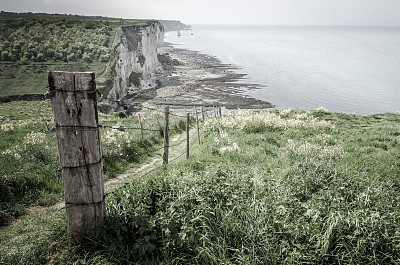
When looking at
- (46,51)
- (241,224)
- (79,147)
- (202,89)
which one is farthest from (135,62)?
(241,224)

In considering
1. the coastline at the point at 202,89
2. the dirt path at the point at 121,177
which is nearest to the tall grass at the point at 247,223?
the dirt path at the point at 121,177

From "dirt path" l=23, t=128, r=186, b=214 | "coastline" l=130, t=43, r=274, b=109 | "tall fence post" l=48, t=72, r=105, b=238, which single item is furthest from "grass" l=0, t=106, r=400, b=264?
"coastline" l=130, t=43, r=274, b=109

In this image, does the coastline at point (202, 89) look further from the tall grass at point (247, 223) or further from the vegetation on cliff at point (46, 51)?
the tall grass at point (247, 223)

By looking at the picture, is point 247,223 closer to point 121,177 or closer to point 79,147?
point 79,147

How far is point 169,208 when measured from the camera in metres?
4.14

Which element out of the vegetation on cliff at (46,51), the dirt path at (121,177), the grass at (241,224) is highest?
the vegetation on cliff at (46,51)

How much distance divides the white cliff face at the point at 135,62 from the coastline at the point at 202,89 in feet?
12.6

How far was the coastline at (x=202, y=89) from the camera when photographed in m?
55.5

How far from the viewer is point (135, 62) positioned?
248ft

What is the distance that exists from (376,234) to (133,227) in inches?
149

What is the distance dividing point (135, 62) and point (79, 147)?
254 feet

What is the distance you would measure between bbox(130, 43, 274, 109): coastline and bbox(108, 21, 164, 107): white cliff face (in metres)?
3.85

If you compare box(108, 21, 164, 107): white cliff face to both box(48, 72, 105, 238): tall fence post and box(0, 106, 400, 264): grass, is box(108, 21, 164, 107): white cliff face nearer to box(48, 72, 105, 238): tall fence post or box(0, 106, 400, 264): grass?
box(0, 106, 400, 264): grass

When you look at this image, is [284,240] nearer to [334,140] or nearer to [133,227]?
[133,227]
